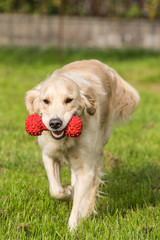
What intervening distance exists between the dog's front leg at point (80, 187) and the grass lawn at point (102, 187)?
120 millimetres

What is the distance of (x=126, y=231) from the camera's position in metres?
3.04

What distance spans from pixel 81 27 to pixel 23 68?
3027 millimetres

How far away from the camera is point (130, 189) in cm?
429

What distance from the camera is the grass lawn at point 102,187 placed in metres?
3.09

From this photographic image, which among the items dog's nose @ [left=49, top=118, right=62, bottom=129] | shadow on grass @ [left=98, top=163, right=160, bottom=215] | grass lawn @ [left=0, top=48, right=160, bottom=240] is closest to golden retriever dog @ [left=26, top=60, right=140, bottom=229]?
dog's nose @ [left=49, top=118, right=62, bottom=129]

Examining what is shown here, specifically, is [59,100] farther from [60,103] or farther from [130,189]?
[130,189]

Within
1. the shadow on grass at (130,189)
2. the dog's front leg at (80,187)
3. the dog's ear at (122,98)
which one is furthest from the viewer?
the dog's ear at (122,98)

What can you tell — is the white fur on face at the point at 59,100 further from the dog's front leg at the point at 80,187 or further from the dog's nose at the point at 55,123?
the dog's front leg at the point at 80,187

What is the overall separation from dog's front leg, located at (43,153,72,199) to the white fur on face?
0.51m

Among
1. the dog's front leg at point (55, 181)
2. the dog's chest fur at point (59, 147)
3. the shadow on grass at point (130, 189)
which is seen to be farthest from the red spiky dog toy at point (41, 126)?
the shadow on grass at point (130, 189)

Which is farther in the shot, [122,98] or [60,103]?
[122,98]

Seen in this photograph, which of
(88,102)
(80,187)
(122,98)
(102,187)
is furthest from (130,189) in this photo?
(88,102)

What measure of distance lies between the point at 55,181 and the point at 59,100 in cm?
74

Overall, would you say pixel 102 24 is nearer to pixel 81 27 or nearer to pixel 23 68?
pixel 81 27
